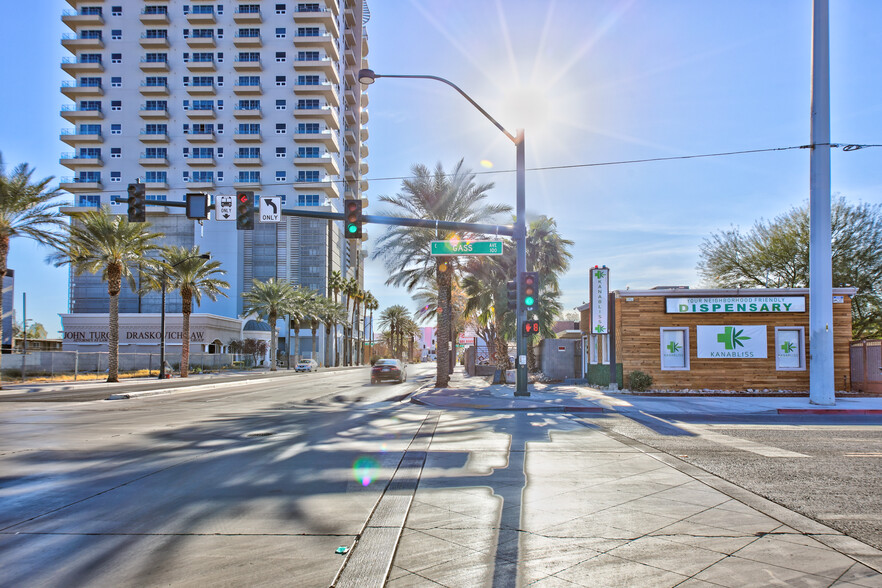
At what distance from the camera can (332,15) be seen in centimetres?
9381

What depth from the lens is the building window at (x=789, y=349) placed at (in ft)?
77.4

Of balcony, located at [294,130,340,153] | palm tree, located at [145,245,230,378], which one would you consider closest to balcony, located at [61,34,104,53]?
balcony, located at [294,130,340,153]

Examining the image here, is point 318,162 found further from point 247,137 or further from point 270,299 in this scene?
point 270,299

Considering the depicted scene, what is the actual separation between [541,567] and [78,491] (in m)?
5.50

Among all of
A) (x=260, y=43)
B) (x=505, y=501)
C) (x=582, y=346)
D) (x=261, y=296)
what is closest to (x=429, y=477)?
(x=505, y=501)

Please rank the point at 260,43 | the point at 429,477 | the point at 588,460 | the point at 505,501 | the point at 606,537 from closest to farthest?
the point at 606,537 < the point at 505,501 < the point at 429,477 < the point at 588,460 < the point at 260,43

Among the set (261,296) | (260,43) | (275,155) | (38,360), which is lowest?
(38,360)

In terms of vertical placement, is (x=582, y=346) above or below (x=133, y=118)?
below

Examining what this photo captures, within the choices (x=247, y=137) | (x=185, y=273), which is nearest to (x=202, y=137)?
(x=247, y=137)

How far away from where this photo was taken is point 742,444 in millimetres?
10547

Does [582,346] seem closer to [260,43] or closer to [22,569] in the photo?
[22,569]

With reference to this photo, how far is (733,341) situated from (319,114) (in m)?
80.1

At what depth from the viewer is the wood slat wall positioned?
2353 cm

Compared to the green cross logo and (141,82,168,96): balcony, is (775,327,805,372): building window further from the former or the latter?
(141,82,168,96): balcony
